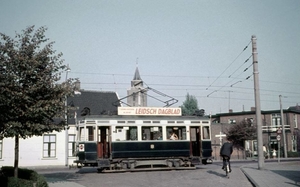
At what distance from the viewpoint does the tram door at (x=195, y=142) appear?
22.6 meters

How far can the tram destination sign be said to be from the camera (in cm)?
2144

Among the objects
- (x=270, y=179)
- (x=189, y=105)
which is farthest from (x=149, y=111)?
(x=189, y=105)

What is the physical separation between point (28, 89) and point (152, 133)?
10200mm

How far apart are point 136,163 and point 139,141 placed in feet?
4.35

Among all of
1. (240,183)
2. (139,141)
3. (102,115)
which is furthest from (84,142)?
(240,183)

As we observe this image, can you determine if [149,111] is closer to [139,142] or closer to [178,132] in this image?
[139,142]

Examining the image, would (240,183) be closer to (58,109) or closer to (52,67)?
(58,109)

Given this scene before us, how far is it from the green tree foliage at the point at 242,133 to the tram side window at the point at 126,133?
84.9 ft

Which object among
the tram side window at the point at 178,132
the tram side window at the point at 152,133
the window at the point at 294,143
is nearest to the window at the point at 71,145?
the tram side window at the point at 152,133

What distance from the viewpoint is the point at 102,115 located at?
20.9 m

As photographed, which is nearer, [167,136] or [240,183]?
[240,183]

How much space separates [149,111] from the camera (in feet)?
71.9

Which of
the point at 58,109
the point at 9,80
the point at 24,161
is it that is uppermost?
the point at 9,80

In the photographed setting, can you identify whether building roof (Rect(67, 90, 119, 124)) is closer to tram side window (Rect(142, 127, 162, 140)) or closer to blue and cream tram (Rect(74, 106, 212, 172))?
blue and cream tram (Rect(74, 106, 212, 172))
